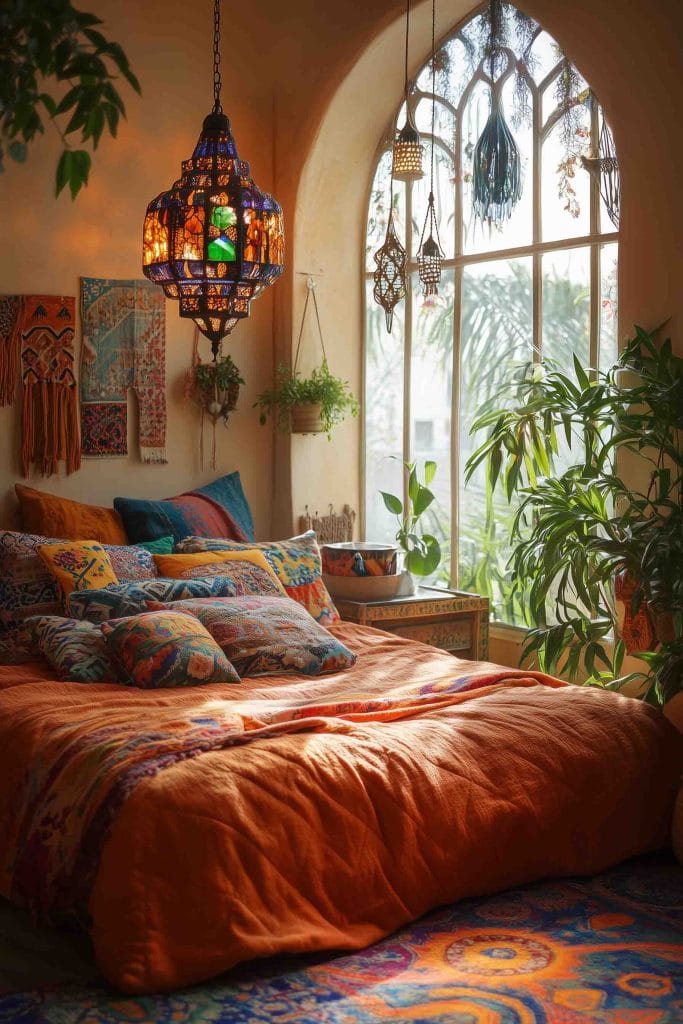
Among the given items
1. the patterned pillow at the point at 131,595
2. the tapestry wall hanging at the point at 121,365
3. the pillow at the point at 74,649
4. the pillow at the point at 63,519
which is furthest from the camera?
the tapestry wall hanging at the point at 121,365

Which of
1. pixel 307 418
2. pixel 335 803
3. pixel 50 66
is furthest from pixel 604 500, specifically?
pixel 50 66

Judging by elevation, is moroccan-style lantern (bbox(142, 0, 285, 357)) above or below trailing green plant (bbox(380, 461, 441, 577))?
above

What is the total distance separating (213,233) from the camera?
4098 mm

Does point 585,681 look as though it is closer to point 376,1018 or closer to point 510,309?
point 510,309

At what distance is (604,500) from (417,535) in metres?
1.32

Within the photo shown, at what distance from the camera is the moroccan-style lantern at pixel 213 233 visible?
409cm

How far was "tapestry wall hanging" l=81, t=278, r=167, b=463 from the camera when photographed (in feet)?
17.6

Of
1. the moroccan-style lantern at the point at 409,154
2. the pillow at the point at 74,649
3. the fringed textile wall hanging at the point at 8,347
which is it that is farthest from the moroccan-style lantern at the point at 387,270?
the pillow at the point at 74,649

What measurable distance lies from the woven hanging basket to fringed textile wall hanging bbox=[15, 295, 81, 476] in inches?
41.1

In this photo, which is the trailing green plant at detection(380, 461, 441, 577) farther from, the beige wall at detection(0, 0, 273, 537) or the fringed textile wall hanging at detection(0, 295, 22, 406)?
the fringed textile wall hanging at detection(0, 295, 22, 406)

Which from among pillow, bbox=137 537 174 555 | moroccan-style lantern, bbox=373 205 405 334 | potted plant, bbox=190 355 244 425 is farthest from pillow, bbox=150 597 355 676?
potted plant, bbox=190 355 244 425

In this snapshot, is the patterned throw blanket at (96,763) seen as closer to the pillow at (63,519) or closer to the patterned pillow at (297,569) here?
the patterned pillow at (297,569)

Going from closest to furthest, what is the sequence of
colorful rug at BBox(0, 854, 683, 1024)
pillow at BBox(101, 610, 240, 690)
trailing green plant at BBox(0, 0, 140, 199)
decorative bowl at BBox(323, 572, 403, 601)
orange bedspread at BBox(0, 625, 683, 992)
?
trailing green plant at BBox(0, 0, 140, 199)
colorful rug at BBox(0, 854, 683, 1024)
orange bedspread at BBox(0, 625, 683, 992)
pillow at BBox(101, 610, 240, 690)
decorative bowl at BBox(323, 572, 403, 601)

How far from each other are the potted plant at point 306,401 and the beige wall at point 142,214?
12 centimetres
